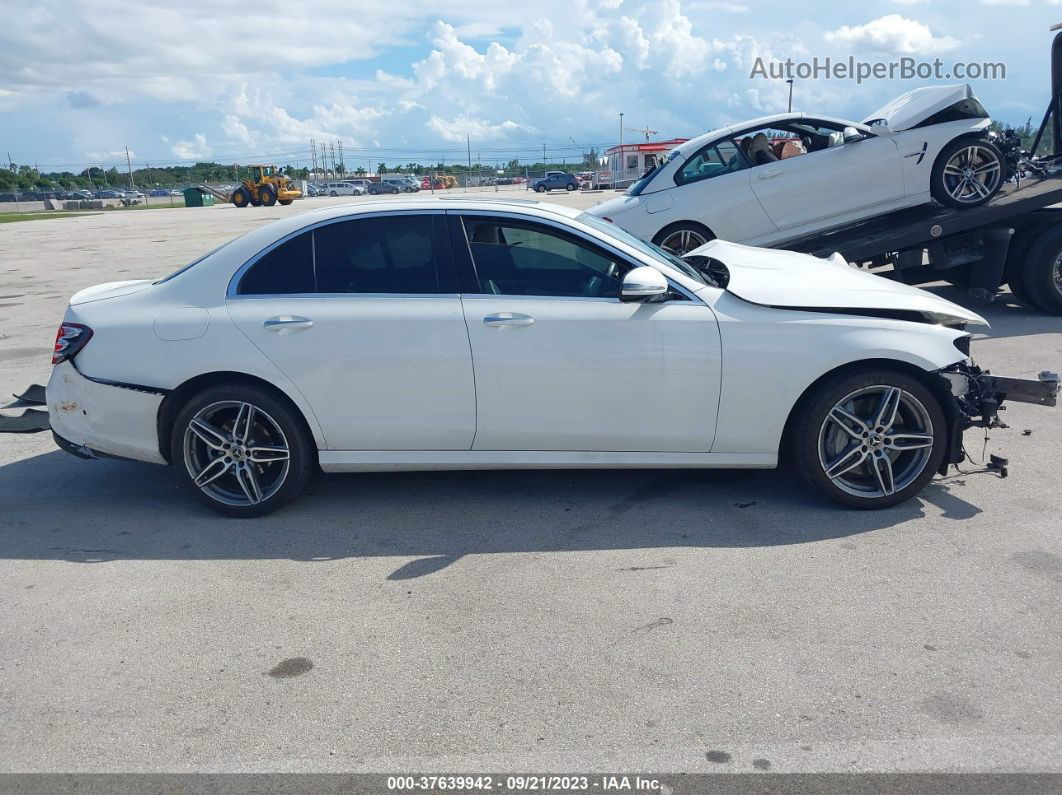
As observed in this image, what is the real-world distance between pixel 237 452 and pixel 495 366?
1.47 metres

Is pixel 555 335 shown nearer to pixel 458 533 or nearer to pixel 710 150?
pixel 458 533

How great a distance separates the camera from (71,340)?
5055 mm

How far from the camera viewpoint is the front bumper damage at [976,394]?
4871 millimetres

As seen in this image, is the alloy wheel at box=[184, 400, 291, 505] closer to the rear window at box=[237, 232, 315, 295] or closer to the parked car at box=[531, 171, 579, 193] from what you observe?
the rear window at box=[237, 232, 315, 295]

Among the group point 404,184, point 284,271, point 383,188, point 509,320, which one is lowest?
point 509,320

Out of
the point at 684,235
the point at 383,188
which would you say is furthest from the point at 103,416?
the point at 383,188

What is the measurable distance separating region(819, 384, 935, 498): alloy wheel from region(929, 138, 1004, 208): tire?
6.08 metres

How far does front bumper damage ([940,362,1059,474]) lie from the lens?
4.87 m

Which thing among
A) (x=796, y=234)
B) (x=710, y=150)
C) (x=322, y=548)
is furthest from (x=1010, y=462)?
(x=710, y=150)

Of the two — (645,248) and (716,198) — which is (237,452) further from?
(716,198)

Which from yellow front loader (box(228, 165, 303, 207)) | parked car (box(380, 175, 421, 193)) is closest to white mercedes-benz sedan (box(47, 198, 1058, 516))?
yellow front loader (box(228, 165, 303, 207))

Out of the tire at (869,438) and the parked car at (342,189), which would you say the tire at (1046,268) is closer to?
the tire at (869,438)

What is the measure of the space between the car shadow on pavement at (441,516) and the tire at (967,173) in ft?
19.0

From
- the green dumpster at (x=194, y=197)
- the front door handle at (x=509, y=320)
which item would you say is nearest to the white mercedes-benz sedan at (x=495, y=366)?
the front door handle at (x=509, y=320)
